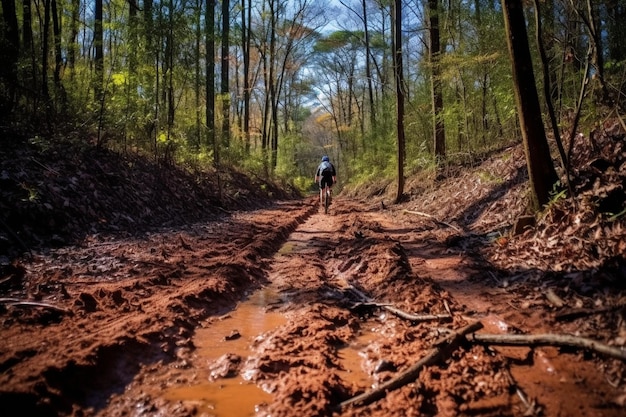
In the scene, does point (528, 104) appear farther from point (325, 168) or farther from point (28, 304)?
point (325, 168)

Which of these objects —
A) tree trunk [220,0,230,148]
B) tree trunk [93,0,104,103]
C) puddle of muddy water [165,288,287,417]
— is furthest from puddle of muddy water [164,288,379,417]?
tree trunk [220,0,230,148]

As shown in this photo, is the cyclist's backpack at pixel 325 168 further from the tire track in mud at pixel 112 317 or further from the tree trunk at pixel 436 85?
the tire track in mud at pixel 112 317

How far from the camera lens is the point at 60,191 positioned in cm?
691

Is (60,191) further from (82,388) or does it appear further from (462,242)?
(462,242)

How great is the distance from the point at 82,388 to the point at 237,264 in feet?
9.96

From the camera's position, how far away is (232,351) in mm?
3111

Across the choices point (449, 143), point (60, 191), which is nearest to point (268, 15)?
point (449, 143)

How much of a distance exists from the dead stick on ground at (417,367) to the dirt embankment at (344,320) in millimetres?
21

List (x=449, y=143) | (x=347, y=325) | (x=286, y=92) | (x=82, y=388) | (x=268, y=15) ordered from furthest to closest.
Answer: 1. (x=286, y=92)
2. (x=268, y=15)
3. (x=449, y=143)
4. (x=347, y=325)
5. (x=82, y=388)

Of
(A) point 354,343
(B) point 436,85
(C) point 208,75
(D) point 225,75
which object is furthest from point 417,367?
(D) point 225,75

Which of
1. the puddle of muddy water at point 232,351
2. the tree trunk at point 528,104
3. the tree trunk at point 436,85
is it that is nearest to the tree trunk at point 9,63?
the puddle of muddy water at point 232,351

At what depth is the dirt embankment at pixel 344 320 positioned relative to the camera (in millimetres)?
2293

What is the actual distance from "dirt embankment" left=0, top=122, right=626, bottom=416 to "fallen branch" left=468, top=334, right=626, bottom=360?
0.04m

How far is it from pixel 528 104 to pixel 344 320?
4023 mm
